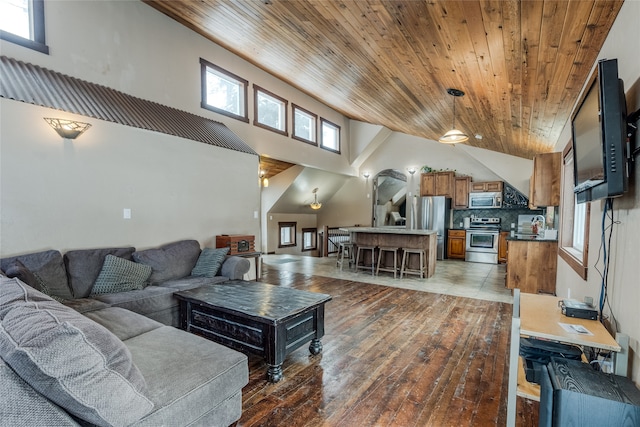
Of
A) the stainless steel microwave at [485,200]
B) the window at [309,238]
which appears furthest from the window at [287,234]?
the stainless steel microwave at [485,200]

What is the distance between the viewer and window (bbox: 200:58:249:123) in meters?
4.89

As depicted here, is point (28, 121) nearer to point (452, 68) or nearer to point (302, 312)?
point (302, 312)

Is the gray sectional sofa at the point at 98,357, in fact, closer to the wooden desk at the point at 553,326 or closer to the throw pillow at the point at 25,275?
the throw pillow at the point at 25,275

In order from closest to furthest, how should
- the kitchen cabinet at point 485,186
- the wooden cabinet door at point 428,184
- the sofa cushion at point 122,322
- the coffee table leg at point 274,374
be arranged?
the sofa cushion at point 122,322, the coffee table leg at point 274,374, the kitchen cabinet at point 485,186, the wooden cabinet door at point 428,184

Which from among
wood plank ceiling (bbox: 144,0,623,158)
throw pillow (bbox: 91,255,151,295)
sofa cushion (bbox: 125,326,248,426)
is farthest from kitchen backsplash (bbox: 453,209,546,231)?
sofa cushion (bbox: 125,326,248,426)

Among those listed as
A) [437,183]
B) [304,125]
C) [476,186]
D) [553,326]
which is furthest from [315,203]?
A: [553,326]

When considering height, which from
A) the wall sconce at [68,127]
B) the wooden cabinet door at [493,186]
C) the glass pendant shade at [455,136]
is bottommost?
the wooden cabinet door at [493,186]

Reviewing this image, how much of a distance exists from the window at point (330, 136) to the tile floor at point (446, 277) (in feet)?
10.0

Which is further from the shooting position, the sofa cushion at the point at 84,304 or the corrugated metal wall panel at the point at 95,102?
the corrugated metal wall panel at the point at 95,102

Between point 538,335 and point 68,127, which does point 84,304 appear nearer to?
point 68,127

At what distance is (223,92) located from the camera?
17.2 feet

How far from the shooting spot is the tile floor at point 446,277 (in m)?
4.80

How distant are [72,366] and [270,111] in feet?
19.1

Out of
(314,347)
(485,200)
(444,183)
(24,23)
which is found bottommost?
(314,347)
